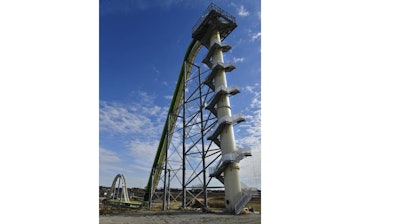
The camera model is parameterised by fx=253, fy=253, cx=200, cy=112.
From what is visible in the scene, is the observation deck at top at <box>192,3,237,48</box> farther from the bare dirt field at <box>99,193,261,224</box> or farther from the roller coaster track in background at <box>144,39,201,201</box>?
the bare dirt field at <box>99,193,261,224</box>

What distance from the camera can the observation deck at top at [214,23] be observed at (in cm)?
906

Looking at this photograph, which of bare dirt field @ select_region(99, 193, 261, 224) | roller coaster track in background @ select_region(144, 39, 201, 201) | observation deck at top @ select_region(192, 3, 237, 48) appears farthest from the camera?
roller coaster track in background @ select_region(144, 39, 201, 201)

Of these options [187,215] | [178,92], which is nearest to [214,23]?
[178,92]

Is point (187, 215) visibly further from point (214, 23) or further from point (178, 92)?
point (178, 92)

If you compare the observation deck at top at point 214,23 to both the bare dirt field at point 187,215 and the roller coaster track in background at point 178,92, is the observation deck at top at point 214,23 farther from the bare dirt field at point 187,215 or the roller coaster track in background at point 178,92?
the bare dirt field at point 187,215

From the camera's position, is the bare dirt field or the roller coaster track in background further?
the roller coaster track in background

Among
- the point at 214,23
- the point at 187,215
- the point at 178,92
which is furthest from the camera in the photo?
the point at 178,92

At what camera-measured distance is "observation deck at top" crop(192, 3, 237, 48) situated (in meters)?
9.06

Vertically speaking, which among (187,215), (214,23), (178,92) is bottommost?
(187,215)

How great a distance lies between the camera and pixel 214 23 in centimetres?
923

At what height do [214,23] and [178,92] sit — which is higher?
[214,23]

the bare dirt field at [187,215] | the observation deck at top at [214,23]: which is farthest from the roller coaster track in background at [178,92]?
the bare dirt field at [187,215]

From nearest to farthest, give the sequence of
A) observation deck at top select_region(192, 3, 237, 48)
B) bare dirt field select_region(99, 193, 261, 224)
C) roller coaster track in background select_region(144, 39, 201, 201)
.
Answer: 1. bare dirt field select_region(99, 193, 261, 224)
2. observation deck at top select_region(192, 3, 237, 48)
3. roller coaster track in background select_region(144, 39, 201, 201)

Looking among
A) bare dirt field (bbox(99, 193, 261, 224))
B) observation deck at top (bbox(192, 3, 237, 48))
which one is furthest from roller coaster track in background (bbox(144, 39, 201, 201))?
bare dirt field (bbox(99, 193, 261, 224))
